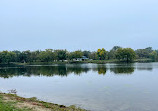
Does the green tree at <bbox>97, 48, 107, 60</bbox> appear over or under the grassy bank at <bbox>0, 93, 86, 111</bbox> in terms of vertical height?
over

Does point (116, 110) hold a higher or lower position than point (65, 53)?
lower

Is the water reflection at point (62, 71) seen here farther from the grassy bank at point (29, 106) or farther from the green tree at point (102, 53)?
the green tree at point (102, 53)

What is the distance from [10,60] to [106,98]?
112288 millimetres

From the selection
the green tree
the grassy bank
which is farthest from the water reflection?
the green tree

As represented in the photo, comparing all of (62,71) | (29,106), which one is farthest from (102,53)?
(29,106)

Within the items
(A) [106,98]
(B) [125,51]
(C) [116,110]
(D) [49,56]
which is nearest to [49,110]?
(C) [116,110]

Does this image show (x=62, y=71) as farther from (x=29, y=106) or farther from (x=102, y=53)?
(x=102, y=53)

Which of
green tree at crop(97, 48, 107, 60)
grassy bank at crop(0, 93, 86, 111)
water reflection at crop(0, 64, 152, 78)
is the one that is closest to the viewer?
grassy bank at crop(0, 93, 86, 111)

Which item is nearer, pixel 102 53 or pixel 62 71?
pixel 62 71

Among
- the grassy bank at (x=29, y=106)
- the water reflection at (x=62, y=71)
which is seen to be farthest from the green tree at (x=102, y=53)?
the grassy bank at (x=29, y=106)

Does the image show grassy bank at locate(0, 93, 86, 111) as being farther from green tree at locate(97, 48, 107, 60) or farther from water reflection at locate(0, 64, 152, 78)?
green tree at locate(97, 48, 107, 60)

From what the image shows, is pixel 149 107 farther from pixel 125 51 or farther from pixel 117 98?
pixel 125 51

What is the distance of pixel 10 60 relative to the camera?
11250cm

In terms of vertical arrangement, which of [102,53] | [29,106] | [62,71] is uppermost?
[102,53]
